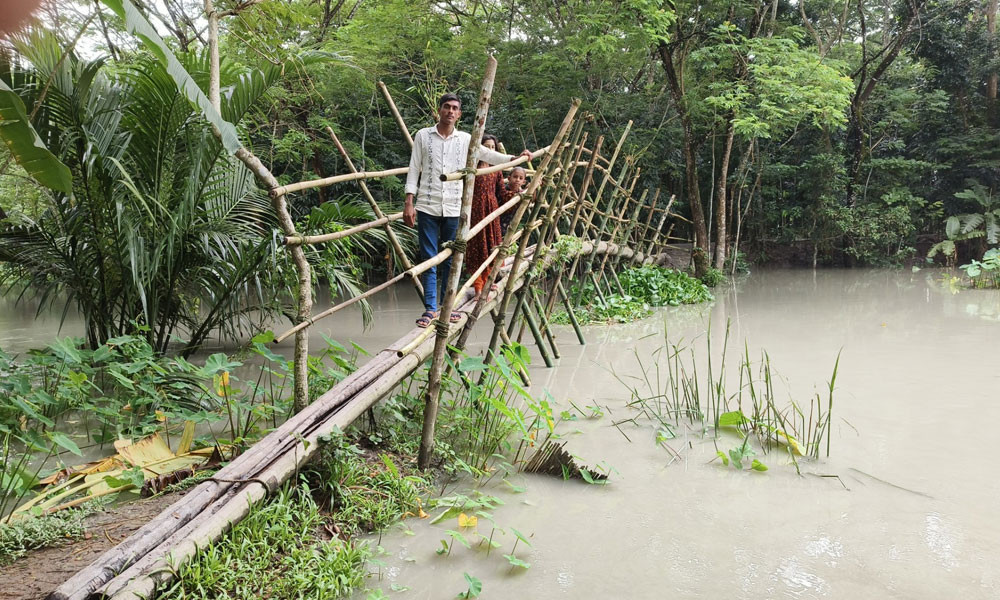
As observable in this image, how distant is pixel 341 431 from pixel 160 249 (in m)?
1.94

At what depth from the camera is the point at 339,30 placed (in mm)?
10344

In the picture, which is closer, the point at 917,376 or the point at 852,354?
the point at 917,376

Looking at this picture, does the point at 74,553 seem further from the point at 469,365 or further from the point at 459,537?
the point at 469,365

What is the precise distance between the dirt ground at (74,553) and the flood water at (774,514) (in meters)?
0.86

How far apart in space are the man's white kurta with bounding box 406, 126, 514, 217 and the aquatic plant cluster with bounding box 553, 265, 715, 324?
3.10 metres

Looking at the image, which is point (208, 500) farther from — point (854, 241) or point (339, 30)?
point (854, 241)

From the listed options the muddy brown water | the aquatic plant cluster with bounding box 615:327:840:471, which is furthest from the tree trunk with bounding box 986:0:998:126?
the aquatic plant cluster with bounding box 615:327:840:471

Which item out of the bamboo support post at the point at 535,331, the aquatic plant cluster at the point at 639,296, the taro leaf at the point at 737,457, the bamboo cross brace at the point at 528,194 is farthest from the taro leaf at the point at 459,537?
the aquatic plant cluster at the point at 639,296

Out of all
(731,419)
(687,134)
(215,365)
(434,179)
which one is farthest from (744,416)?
(687,134)

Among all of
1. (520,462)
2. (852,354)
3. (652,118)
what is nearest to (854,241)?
(652,118)

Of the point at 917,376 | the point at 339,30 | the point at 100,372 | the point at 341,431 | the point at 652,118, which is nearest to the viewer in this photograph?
the point at 341,431

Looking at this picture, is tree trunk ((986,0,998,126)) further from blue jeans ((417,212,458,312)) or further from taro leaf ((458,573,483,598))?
taro leaf ((458,573,483,598))

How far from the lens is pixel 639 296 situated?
8383mm

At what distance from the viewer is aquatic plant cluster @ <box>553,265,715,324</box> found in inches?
285
